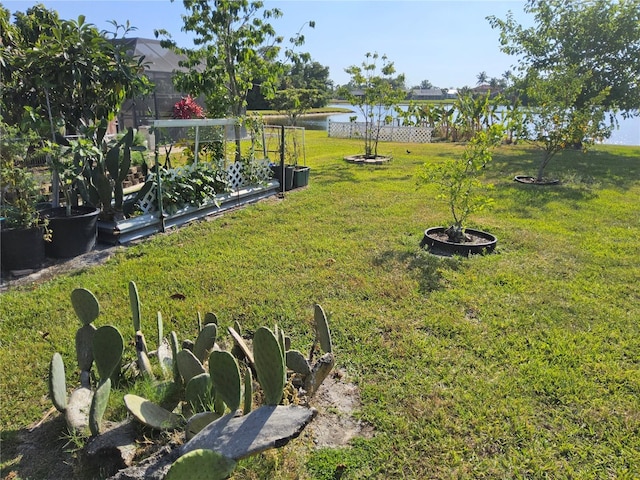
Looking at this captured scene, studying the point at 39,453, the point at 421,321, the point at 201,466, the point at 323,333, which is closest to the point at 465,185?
the point at 421,321

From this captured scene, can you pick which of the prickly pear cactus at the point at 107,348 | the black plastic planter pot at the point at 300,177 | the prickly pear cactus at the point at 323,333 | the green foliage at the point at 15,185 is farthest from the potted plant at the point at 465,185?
the green foliage at the point at 15,185

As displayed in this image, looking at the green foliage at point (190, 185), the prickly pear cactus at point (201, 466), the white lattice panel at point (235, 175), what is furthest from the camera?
the white lattice panel at point (235, 175)

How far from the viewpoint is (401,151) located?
15.1m

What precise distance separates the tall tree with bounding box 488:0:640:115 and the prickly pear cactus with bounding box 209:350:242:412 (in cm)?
1373

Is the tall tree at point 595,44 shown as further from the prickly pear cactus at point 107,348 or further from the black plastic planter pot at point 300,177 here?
the prickly pear cactus at point 107,348

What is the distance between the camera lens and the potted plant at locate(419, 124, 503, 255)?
479 cm

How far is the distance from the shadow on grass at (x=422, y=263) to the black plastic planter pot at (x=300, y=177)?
3793 millimetres

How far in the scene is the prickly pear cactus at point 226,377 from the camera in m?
1.75

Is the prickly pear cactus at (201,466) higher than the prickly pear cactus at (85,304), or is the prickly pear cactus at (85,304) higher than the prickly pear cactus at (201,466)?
the prickly pear cactus at (85,304)

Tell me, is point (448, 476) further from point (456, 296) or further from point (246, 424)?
point (456, 296)

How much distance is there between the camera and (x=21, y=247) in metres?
4.12

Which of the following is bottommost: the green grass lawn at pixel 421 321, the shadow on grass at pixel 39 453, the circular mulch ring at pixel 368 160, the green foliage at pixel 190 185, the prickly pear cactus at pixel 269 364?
the shadow on grass at pixel 39 453

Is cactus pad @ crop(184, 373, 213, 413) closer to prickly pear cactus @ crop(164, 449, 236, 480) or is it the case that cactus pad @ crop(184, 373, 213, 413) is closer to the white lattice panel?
prickly pear cactus @ crop(164, 449, 236, 480)

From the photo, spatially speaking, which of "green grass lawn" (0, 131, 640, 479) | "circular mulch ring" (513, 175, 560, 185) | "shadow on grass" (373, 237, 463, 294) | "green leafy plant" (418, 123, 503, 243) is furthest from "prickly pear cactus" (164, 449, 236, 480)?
"circular mulch ring" (513, 175, 560, 185)
